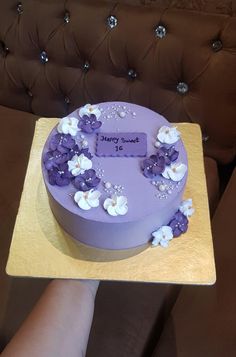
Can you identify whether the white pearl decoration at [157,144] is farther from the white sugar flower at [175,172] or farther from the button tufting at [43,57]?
the button tufting at [43,57]

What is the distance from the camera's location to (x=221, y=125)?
117cm

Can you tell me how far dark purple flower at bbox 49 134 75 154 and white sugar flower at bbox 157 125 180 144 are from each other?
151mm

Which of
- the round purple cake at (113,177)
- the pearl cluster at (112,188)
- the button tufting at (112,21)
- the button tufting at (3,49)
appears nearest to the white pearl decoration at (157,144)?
the round purple cake at (113,177)

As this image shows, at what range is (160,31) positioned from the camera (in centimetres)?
112

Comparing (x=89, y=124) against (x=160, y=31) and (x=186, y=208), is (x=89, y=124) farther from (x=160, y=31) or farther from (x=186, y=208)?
(x=160, y=31)

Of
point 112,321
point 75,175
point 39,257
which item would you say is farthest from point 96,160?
point 112,321

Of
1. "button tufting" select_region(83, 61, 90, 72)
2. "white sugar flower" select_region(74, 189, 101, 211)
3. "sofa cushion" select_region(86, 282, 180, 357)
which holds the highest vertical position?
"button tufting" select_region(83, 61, 90, 72)

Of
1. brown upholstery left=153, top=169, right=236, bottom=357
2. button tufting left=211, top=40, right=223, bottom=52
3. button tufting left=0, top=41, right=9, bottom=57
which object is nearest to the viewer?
brown upholstery left=153, top=169, right=236, bottom=357

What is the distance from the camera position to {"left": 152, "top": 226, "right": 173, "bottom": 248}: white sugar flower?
2.62ft

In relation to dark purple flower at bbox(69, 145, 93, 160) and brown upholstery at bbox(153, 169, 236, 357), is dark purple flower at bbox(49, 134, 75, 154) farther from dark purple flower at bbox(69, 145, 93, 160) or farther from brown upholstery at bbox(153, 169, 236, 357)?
brown upholstery at bbox(153, 169, 236, 357)

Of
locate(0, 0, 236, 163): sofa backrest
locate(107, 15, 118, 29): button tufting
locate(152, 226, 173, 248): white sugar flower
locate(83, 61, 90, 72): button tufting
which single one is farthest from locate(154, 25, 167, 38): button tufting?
locate(152, 226, 173, 248): white sugar flower

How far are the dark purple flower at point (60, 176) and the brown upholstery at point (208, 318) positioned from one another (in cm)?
43

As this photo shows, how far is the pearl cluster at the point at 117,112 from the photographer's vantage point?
86cm

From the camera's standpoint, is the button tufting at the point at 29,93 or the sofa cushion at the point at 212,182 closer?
the sofa cushion at the point at 212,182
